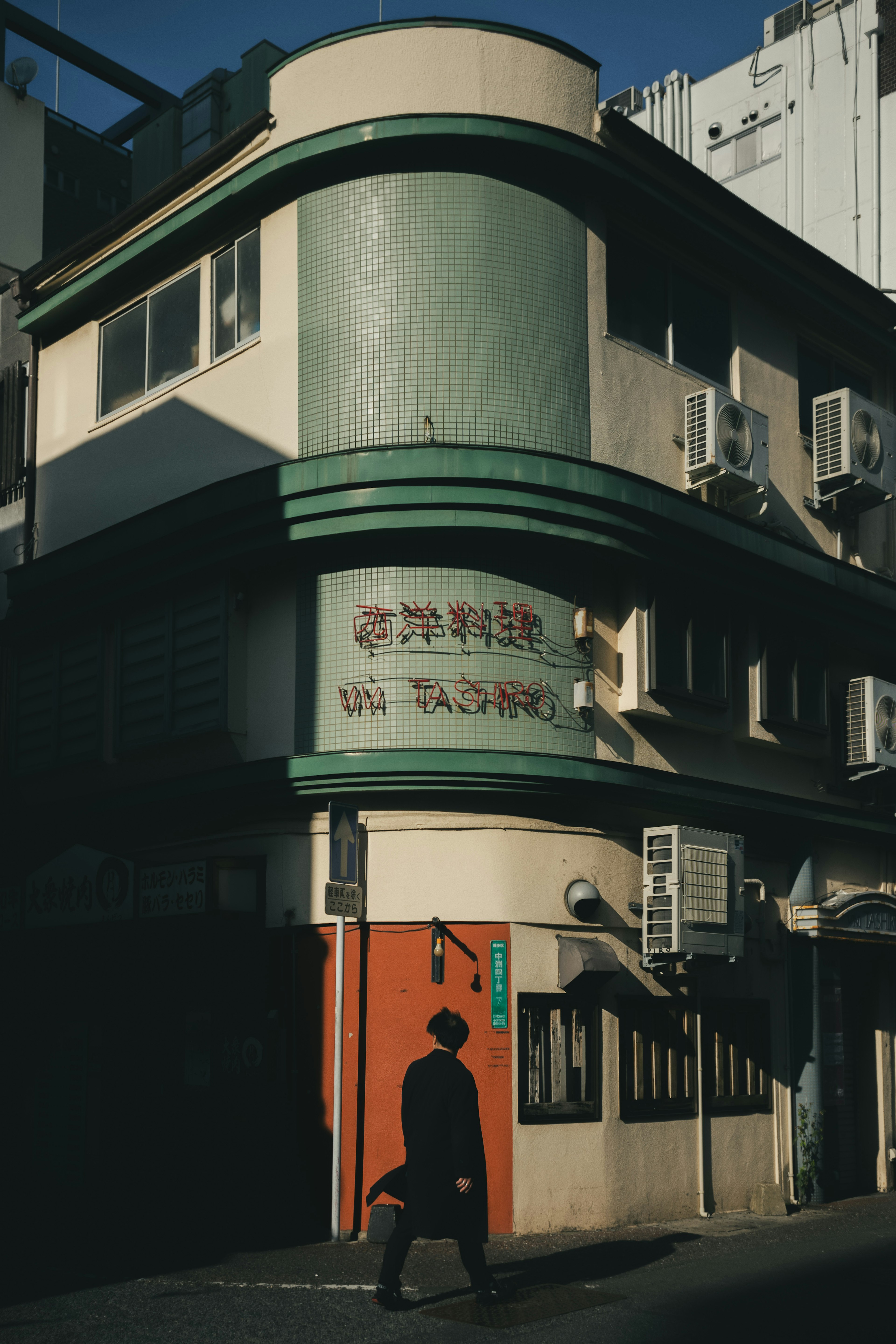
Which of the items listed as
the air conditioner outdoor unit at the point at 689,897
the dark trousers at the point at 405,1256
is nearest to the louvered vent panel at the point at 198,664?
the air conditioner outdoor unit at the point at 689,897

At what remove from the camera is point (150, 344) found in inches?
658

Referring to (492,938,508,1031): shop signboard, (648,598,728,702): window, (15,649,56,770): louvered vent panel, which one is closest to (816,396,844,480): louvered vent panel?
(648,598,728,702): window

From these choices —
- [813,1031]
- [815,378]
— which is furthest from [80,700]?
[815,378]

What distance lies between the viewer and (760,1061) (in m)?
15.3

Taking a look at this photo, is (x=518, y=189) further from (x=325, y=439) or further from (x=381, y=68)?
(x=325, y=439)

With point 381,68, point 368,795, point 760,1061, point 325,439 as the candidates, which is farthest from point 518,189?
point 760,1061

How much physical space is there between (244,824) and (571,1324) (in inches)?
262

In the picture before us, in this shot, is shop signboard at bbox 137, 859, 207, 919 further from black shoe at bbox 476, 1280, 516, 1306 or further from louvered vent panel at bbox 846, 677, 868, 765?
louvered vent panel at bbox 846, 677, 868, 765

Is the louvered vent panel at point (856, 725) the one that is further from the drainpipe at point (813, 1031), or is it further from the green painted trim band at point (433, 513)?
the green painted trim band at point (433, 513)

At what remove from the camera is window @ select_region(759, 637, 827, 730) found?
15.9 meters

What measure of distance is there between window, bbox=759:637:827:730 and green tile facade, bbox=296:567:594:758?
10.5 ft

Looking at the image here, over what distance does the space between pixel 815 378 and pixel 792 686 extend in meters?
4.71

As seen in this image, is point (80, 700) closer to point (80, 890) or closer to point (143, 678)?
point (143, 678)

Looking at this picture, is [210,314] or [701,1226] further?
[210,314]
